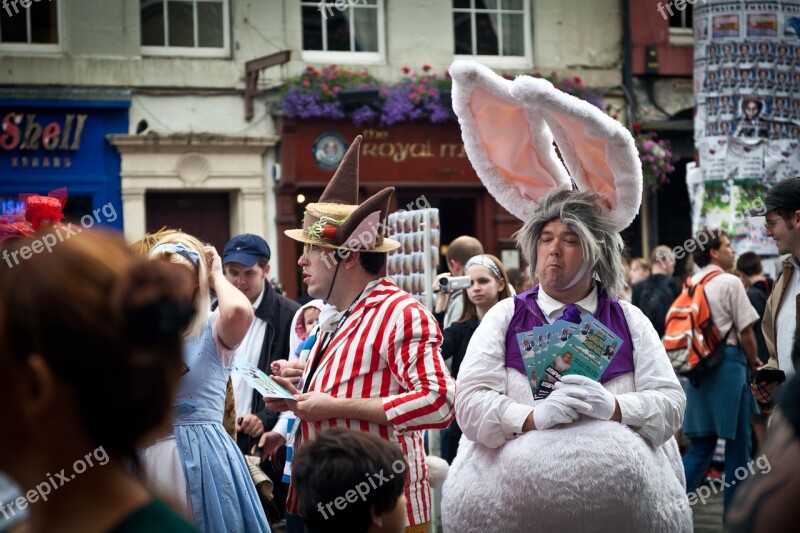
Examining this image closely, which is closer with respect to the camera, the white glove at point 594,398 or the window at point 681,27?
the white glove at point 594,398

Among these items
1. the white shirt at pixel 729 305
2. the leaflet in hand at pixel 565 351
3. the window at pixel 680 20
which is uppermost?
the window at pixel 680 20

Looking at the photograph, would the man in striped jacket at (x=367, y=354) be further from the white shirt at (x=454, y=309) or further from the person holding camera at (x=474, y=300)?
the white shirt at (x=454, y=309)

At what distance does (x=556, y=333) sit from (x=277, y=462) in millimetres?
1571

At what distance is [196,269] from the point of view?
3838mm

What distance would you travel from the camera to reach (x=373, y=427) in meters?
3.79

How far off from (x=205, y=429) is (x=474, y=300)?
11.2 ft

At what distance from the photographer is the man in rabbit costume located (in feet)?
11.7

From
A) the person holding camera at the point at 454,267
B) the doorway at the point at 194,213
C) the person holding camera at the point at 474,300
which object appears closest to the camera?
the person holding camera at the point at 474,300

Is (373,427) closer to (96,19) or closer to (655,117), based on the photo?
(96,19)

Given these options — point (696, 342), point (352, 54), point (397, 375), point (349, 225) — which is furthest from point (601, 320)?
point (352, 54)

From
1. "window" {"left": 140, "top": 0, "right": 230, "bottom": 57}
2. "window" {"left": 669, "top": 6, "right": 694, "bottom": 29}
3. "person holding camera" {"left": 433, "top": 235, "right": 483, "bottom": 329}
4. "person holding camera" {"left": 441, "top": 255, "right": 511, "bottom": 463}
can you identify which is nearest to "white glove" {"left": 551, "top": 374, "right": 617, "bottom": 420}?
"person holding camera" {"left": 441, "top": 255, "right": 511, "bottom": 463}

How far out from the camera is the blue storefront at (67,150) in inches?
553

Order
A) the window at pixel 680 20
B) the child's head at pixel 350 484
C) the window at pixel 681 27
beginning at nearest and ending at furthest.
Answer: the child's head at pixel 350 484, the window at pixel 681 27, the window at pixel 680 20

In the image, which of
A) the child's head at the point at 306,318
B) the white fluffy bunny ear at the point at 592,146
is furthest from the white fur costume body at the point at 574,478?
the child's head at the point at 306,318
